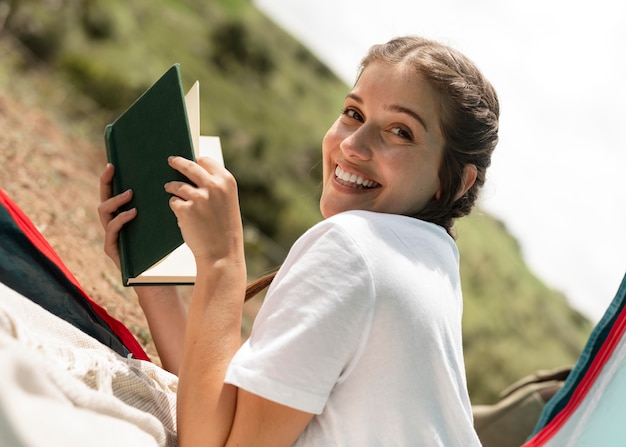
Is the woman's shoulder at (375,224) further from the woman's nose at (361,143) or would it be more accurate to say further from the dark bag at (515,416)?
the dark bag at (515,416)

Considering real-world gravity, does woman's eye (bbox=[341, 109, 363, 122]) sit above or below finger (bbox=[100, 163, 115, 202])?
above

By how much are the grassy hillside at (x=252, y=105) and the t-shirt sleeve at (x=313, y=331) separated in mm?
3881

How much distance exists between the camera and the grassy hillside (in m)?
5.99

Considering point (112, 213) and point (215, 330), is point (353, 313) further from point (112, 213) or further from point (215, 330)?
point (112, 213)

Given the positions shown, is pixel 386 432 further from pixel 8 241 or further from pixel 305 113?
pixel 305 113

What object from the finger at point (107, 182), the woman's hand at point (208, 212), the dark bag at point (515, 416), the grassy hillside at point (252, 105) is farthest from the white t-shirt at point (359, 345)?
the grassy hillside at point (252, 105)

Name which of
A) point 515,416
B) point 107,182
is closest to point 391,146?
point 107,182

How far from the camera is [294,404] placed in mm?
1134

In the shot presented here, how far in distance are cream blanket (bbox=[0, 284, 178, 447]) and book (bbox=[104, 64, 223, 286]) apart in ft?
0.68

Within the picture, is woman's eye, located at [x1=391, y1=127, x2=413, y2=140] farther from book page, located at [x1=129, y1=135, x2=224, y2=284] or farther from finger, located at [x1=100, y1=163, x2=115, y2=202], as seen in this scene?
finger, located at [x1=100, y1=163, x2=115, y2=202]

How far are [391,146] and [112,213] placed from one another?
0.59m

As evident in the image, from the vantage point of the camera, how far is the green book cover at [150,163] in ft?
4.40

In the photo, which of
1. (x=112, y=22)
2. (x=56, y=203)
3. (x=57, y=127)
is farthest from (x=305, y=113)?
(x=56, y=203)

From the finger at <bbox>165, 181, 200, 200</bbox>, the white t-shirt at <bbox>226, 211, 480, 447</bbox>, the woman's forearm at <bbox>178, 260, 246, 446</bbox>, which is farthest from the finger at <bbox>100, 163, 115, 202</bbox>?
the white t-shirt at <bbox>226, 211, 480, 447</bbox>
